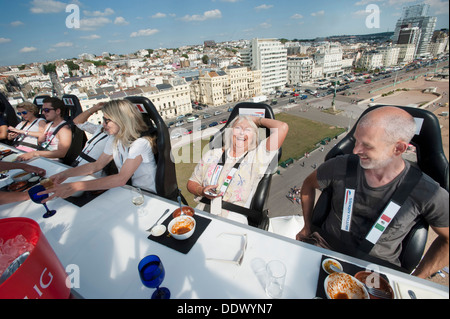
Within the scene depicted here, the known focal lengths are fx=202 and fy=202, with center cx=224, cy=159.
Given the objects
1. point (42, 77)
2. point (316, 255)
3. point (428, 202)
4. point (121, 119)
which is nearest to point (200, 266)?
point (316, 255)

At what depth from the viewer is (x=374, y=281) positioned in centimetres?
92

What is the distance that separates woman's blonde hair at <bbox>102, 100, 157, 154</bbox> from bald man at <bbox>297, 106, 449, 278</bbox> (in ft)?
5.93

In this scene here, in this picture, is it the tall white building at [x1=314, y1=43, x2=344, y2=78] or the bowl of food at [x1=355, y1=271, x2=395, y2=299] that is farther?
the tall white building at [x1=314, y1=43, x2=344, y2=78]

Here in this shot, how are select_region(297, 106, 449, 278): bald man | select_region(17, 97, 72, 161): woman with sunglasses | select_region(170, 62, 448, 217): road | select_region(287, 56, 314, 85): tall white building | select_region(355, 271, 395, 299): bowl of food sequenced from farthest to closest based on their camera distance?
select_region(287, 56, 314, 85): tall white building → select_region(170, 62, 448, 217): road → select_region(17, 97, 72, 161): woman with sunglasses → select_region(297, 106, 449, 278): bald man → select_region(355, 271, 395, 299): bowl of food

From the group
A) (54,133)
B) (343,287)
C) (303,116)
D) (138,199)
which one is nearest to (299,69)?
(303,116)

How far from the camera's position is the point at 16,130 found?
384 cm

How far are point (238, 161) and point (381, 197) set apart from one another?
3.88 ft

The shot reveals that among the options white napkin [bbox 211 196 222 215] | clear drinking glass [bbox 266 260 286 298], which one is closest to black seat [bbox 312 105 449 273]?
clear drinking glass [bbox 266 260 286 298]

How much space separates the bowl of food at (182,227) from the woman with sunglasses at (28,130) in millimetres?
3709

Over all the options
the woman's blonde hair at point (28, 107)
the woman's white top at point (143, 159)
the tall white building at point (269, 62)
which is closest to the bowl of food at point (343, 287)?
the woman's white top at point (143, 159)

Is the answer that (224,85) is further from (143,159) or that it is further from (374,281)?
(374,281)

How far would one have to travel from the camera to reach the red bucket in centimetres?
64

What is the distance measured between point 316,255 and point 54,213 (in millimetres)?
1825

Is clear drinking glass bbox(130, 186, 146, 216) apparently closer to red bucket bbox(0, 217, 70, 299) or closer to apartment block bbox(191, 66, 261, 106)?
red bucket bbox(0, 217, 70, 299)
